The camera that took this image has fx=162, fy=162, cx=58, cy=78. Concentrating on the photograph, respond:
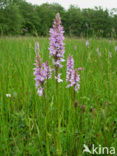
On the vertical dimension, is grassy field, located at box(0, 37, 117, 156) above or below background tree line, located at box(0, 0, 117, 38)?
below

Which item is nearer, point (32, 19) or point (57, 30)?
point (57, 30)

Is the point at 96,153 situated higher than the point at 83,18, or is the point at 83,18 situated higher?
the point at 83,18

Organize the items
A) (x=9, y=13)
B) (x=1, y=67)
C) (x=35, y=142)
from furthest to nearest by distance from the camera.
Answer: (x=9, y=13), (x=1, y=67), (x=35, y=142)

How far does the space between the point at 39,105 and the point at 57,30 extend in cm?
85

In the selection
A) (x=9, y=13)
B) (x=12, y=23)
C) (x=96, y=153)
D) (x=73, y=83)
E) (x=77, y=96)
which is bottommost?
(x=96, y=153)

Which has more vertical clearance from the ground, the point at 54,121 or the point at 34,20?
the point at 34,20

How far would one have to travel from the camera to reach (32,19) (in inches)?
1758

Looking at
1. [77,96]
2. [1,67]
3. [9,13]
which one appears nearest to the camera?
[77,96]

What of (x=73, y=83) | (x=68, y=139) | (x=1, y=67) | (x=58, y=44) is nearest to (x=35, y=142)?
(x=68, y=139)

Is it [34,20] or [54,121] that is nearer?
[54,121]

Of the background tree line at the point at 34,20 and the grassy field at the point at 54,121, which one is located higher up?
the background tree line at the point at 34,20

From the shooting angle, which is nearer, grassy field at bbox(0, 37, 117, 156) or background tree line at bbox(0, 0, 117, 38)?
A: grassy field at bbox(0, 37, 117, 156)

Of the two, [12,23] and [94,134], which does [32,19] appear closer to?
[12,23]

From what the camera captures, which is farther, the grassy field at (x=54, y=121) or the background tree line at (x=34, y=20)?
the background tree line at (x=34, y=20)
